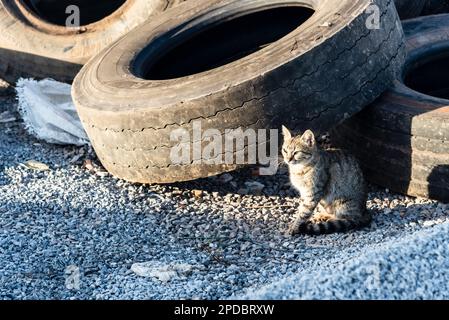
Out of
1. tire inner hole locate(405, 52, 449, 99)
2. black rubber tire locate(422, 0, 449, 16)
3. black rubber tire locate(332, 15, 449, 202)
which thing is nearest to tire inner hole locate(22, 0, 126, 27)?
black rubber tire locate(422, 0, 449, 16)

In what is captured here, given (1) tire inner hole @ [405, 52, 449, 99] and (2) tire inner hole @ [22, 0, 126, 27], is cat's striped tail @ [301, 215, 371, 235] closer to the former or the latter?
(1) tire inner hole @ [405, 52, 449, 99]

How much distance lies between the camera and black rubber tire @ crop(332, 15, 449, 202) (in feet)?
16.1

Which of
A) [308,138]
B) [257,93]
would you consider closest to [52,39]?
[257,93]

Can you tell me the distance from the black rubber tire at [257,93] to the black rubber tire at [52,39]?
3.98 feet

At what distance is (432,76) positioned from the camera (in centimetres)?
600

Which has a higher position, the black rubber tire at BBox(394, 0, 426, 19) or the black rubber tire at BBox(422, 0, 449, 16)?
the black rubber tire at BBox(394, 0, 426, 19)

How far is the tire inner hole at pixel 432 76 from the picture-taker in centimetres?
589

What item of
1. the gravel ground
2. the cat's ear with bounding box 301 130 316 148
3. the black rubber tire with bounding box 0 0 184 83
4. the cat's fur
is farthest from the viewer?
the black rubber tire with bounding box 0 0 184 83

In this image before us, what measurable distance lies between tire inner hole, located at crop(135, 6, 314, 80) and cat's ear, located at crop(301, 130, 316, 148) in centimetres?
152

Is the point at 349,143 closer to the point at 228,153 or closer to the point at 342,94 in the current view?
the point at 342,94

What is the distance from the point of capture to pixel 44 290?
13.9 ft

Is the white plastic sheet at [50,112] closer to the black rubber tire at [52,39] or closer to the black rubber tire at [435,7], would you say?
the black rubber tire at [52,39]

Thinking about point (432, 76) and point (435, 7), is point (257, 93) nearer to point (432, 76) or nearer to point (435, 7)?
point (432, 76)
